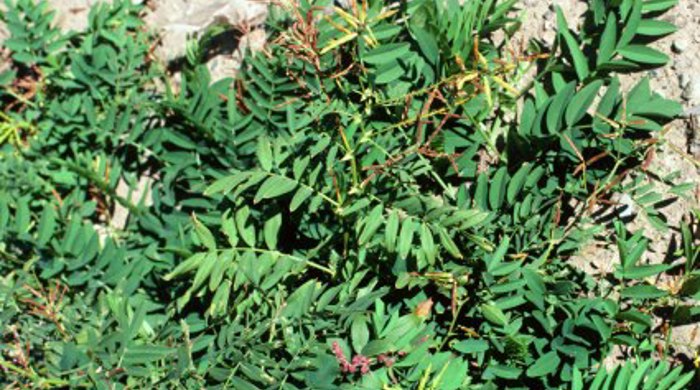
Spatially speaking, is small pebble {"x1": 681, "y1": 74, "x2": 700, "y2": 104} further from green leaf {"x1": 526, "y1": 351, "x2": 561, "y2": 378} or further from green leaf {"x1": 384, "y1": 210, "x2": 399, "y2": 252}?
green leaf {"x1": 384, "y1": 210, "x2": 399, "y2": 252}

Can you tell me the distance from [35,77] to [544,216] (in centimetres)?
203

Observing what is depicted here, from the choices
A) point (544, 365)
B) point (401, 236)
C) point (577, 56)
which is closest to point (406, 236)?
point (401, 236)

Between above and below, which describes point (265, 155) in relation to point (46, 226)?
above

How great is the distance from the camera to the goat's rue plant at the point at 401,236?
256 centimetres

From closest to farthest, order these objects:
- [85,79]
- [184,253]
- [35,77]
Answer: [184,253] → [85,79] → [35,77]

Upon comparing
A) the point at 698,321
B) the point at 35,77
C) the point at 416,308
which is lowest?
the point at 698,321

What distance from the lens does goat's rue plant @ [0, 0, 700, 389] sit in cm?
256

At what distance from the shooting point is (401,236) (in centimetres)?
251

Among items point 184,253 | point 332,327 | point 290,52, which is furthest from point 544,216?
point 184,253

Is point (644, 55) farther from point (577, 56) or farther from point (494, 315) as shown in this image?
point (494, 315)

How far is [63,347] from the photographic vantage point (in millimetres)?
2639

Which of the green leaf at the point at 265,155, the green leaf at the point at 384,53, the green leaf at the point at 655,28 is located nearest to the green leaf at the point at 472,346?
the green leaf at the point at 265,155

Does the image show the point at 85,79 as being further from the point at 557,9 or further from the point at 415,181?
the point at 557,9

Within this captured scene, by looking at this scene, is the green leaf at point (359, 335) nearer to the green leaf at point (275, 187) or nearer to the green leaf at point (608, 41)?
the green leaf at point (275, 187)
